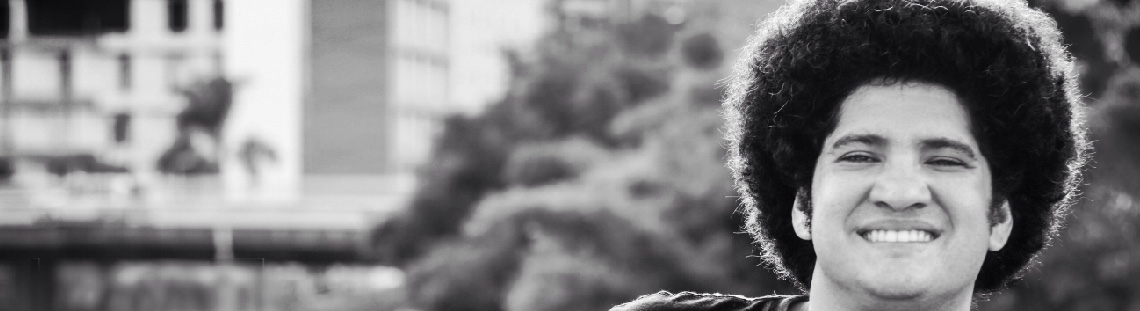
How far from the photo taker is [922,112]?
6.19ft

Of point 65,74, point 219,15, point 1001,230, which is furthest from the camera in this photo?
point 65,74

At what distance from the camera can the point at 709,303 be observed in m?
2.20

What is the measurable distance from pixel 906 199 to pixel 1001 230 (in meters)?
0.23

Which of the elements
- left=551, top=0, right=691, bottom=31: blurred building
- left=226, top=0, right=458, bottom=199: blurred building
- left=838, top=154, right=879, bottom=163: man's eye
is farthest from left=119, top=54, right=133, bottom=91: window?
left=838, top=154, right=879, bottom=163: man's eye

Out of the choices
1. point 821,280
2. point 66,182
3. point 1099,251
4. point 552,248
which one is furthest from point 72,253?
point 821,280

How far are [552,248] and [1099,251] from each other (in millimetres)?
4890

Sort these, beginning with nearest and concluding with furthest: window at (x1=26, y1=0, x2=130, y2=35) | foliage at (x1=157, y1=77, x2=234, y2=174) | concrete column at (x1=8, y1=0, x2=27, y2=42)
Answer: foliage at (x1=157, y1=77, x2=234, y2=174)
window at (x1=26, y1=0, x2=130, y2=35)
concrete column at (x1=8, y1=0, x2=27, y2=42)

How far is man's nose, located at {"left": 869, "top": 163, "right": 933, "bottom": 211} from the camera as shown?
1.85 metres

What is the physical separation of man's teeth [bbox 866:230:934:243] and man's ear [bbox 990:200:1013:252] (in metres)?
Result: 0.17

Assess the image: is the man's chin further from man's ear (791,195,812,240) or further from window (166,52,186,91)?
window (166,52,186,91)

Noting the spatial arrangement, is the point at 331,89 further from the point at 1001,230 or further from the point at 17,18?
the point at 1001,230

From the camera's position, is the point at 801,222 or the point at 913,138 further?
the point at 801,222

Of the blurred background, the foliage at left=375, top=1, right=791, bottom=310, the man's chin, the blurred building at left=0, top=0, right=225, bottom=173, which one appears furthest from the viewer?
the blurred building at left=0, top=0, right=225, bottom=173

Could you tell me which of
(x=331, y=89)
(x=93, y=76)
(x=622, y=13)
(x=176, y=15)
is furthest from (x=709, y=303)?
(x=93, y=76)
